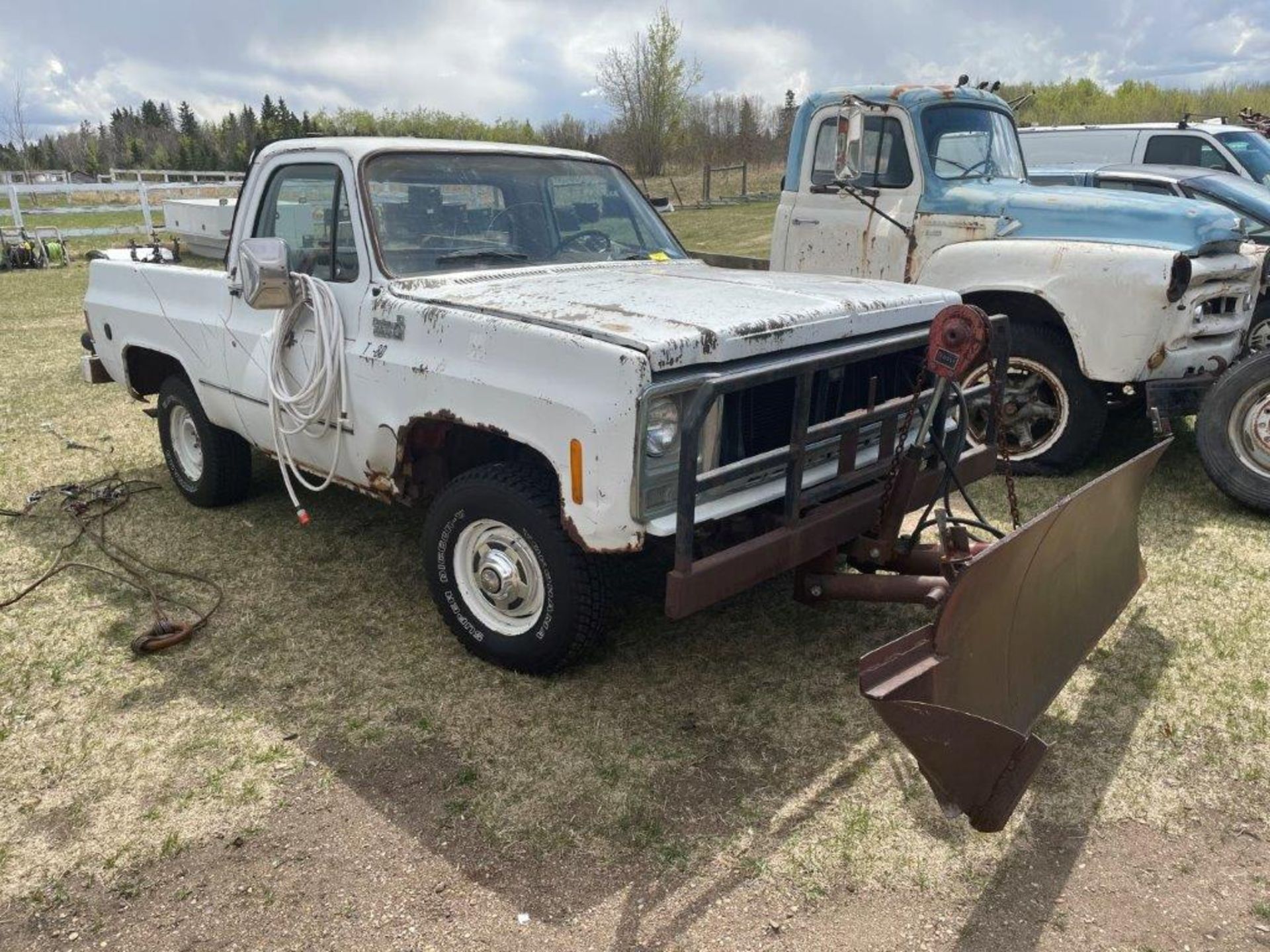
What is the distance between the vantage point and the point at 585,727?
3.39 metres

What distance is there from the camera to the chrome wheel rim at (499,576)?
3525 millimetres

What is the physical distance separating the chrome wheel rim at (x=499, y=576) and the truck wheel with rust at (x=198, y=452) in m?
2.21

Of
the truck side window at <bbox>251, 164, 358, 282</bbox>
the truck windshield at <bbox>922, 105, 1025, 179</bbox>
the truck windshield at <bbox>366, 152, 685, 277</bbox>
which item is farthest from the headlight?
the truck windshield at <bbox>922, 105, 1025, 179</bbox>

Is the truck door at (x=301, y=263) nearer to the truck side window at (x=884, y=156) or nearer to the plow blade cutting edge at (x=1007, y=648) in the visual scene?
the plow blade cutting edge at (x=1007, y=648)

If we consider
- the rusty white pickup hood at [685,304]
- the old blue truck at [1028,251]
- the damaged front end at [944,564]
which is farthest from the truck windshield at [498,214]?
the old blue truck at [1028,251]

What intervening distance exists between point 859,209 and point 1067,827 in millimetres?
4539

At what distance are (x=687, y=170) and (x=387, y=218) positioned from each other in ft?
116

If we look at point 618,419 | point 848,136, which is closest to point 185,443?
point 618,419

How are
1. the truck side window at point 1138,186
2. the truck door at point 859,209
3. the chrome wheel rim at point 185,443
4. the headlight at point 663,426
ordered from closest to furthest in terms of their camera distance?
the headlight at point 663,426 → the chrome wheel rim at point 185,443 → the truck door at point 859,209 → the truck side window at point 1138,186

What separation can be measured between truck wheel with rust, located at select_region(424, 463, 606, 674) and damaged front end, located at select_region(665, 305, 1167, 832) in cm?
49

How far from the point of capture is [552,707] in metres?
3.51

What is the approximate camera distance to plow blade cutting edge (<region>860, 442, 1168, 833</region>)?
2424 mm

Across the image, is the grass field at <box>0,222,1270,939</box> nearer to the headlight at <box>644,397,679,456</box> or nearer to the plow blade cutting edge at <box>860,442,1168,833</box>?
the plow blade cutting edge at <box>860,442,1168,833</box>

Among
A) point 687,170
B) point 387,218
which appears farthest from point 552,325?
point 687,170
